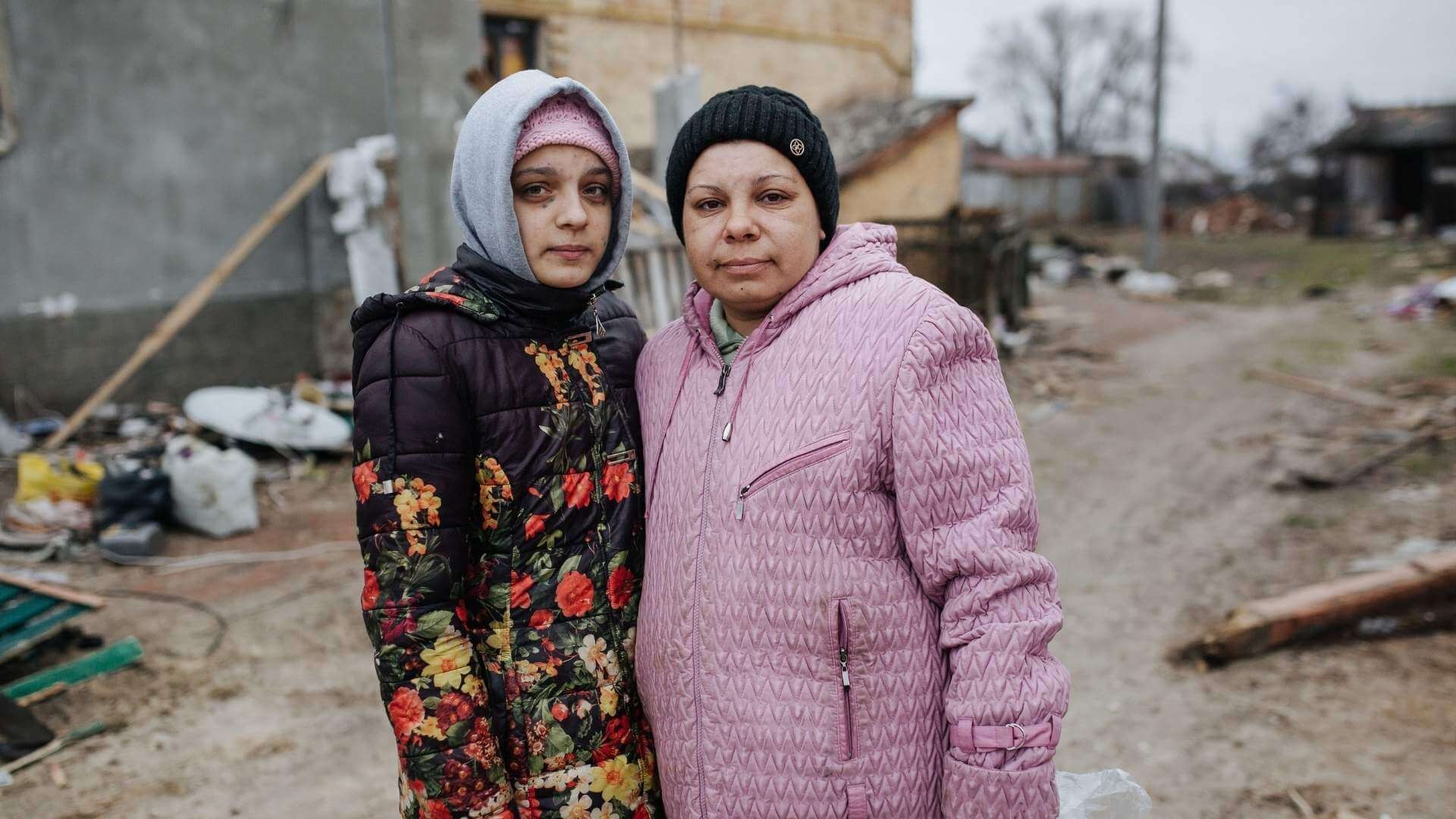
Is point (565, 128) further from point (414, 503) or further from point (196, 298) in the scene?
point (196, 298)

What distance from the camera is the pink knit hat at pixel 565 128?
1.65 metres

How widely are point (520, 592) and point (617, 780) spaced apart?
→ 40 cm

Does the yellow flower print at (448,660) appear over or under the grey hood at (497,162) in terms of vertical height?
under

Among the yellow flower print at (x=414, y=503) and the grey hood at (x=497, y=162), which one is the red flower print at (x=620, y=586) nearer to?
the yellow flower print at (x=414, y=503)

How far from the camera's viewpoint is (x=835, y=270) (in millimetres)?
1621

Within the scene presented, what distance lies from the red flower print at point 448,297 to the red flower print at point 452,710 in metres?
0.64

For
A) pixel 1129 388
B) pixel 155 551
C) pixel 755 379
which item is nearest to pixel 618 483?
pixel 755 379

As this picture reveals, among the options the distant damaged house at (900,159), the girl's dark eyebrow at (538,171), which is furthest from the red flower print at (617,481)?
the distant damaged house at (900,159)

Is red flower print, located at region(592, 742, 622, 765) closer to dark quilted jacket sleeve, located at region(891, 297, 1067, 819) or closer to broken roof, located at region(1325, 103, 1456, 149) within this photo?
dark quilted jacket sleeve, located at region(891, 297, 1067, 819)

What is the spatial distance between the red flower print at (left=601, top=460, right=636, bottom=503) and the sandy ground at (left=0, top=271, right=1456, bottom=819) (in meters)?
2.15

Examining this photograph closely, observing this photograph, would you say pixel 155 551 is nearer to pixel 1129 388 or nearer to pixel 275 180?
pixel 275 180

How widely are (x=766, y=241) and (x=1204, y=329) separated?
13.7 meters

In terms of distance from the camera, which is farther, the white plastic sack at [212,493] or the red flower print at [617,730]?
the white plastic sack at [212,493]

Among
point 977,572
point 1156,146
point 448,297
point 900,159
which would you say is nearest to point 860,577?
point 977,572
